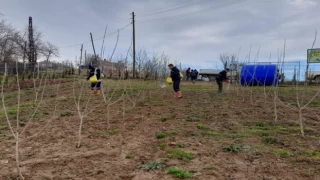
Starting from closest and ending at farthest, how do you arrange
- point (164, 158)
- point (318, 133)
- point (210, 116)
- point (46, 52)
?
point (164, 158) → point (318, 133) → point (210, 116) → point (46, 52)

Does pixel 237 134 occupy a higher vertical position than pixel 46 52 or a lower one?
lower

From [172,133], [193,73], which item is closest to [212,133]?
[172,133]

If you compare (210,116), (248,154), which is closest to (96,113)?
(210,116)

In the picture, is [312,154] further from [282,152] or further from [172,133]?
[172,133]

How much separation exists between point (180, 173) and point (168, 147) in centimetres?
106

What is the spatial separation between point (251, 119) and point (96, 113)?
406 cm

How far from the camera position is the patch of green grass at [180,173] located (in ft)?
9.96

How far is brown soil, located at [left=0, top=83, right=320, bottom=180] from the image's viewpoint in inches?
125

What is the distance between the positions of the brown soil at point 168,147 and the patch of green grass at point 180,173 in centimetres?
9

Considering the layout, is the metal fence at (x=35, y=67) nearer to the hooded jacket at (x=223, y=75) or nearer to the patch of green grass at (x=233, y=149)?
the hooded jacket at (x=223, y=75)

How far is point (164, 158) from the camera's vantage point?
12.0ft

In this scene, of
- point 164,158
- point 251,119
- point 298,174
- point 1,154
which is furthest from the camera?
point 251,119

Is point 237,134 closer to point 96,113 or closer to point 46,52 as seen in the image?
point 96,113

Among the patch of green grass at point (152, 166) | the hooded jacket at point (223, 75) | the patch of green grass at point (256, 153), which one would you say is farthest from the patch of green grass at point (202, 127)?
the hooded jacket at point (223, 75)
